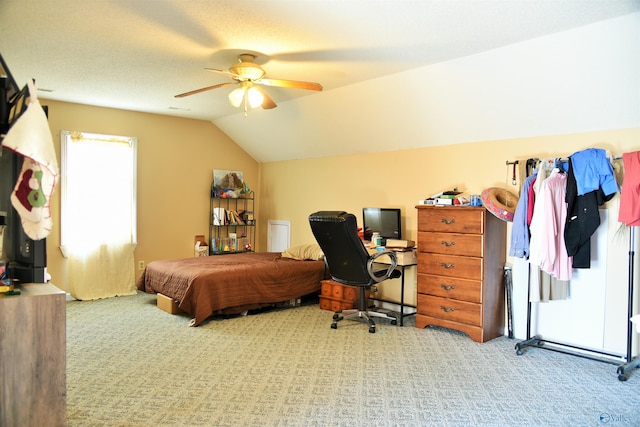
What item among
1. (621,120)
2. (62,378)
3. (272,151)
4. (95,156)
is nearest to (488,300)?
(621,120)

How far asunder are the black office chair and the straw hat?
3.17ft

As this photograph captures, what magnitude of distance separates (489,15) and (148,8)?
2.15 meters

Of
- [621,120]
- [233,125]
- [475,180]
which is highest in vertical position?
[233,125]

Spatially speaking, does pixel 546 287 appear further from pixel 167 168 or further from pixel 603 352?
pixel 167 168

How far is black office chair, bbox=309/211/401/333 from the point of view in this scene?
4.09m

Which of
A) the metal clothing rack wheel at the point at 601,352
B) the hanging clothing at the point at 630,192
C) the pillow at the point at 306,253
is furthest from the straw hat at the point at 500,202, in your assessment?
the pillow at the point at 306,253

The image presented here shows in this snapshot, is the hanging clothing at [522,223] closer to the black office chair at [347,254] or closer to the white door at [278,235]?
the black office chair at [347,254]

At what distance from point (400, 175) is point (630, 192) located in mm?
2368

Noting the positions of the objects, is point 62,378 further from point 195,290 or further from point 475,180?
point 475,180

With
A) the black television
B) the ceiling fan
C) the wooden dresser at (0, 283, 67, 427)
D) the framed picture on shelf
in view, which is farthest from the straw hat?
the framed picture on shelf

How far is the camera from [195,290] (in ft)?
14.6

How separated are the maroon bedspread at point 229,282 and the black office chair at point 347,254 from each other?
765 mm

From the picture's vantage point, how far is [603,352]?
369 centimetres

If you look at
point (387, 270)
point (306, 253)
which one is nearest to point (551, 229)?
point (387, 270)
